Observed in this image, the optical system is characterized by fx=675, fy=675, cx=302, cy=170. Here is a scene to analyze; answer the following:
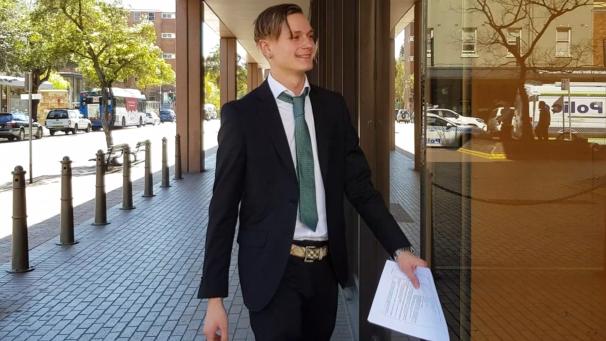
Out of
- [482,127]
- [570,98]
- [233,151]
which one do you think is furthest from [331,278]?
[570,98]

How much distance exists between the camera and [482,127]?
2.33 meters

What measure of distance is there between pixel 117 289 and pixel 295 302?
456 centimetres

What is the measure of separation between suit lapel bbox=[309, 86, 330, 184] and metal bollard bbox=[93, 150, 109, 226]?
26.2ft

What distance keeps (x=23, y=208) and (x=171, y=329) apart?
108 inches

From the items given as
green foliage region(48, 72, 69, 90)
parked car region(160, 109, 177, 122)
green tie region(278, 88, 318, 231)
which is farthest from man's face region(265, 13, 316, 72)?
parked car region(160, 109, 177, 122)

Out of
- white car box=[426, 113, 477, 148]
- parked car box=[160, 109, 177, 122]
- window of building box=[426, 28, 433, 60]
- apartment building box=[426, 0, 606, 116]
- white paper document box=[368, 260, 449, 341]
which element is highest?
parked car box=[160, 109, 177, 122]

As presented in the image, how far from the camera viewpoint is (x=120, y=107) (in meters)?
56.3

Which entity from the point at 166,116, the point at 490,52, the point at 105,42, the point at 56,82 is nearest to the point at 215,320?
the point at 490,52

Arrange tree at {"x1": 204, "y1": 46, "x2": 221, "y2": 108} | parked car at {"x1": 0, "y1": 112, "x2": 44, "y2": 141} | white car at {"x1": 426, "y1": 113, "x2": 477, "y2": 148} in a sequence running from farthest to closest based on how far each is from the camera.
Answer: tree at {"x1": 204, "y1": 46, "x2": 221, "y2": 108} < parked car at {"x1": 0, "y1": 112, "x2": 44, "y2": 141} < white car at {"x1": 426, "y1": 113, "x2": 477, "y2": 148}

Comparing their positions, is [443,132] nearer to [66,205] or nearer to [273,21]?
[273,21]

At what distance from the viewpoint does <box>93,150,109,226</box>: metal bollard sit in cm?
992

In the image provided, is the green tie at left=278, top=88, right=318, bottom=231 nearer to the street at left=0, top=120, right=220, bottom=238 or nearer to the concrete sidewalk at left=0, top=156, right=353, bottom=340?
the concrete sidewalk at left=0, top=156, right=353, bottom=340

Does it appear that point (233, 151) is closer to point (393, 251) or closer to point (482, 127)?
point (393, 251)

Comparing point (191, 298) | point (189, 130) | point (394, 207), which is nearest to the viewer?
point (394, 207)
